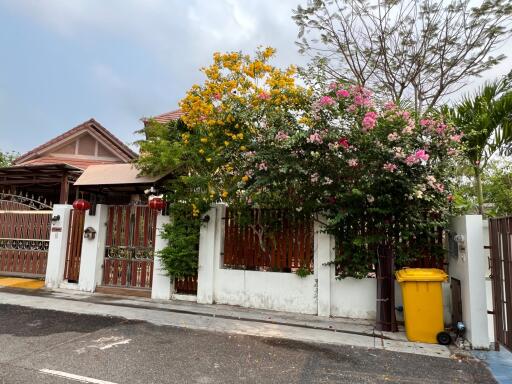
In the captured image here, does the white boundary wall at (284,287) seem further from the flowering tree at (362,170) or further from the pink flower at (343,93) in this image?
the pink flower at (343,93)

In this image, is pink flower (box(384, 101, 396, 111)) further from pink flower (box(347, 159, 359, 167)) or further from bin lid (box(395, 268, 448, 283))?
bin lid (box(395, 268, 448, 283))

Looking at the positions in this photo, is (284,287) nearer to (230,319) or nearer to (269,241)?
(269,241)

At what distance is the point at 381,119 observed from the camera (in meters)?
6.04

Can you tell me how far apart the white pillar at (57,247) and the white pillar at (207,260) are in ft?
12.1

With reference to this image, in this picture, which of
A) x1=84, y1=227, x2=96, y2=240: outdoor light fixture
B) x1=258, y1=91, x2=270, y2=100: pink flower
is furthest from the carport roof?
x1=258, y1=91, x2=270, y2=100: pink flower

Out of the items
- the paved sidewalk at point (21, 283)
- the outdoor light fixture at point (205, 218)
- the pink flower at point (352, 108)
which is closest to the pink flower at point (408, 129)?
the pink flower at point (352, 108)

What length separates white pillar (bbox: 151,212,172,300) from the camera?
7781 mm

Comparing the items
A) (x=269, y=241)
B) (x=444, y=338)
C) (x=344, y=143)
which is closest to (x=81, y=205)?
(x=269, y=241)

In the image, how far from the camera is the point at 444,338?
5.27 m

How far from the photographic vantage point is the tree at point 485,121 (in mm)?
6445

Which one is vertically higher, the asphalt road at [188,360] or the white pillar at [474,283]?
the white pillar at [474,283]

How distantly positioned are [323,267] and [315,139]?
7.96ft

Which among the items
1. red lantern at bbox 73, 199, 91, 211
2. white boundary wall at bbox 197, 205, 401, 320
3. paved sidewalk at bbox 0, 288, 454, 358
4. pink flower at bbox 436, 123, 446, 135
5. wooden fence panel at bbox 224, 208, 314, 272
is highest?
pink flower at bbox 436, 123, 446, 135

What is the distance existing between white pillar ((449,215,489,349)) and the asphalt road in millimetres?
578
